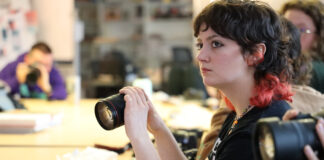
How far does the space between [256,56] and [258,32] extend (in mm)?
68

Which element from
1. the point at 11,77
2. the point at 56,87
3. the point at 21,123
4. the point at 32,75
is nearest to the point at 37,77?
the point at 32,75

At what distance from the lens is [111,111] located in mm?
1120

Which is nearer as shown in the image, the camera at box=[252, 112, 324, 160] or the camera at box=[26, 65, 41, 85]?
the camera at box=[252, 112, 324, 160]

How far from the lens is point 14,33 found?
13.9 feet

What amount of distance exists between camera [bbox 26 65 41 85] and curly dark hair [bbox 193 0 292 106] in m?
2.27

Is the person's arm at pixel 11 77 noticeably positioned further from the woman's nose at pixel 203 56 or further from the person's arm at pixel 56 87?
the woman's nose at pixel 203 56

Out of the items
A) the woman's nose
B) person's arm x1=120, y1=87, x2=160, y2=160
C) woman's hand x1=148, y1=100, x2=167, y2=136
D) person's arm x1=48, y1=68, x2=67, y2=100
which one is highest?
the woman's nose

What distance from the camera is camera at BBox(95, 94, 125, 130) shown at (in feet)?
3.69

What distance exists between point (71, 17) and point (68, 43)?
1.08ft

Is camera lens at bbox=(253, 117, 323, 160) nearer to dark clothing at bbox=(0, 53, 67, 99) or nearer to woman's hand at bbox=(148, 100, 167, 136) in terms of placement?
woman's hand at bbox=(148, 100, 167, 136)

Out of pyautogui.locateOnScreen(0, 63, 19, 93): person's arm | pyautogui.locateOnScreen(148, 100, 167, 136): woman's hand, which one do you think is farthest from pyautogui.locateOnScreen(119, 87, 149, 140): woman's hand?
pyautogui.locateOnScreen(0, 63, 19, 93): person's arm

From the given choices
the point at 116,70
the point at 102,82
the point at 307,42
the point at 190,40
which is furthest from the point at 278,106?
the point at 190,40

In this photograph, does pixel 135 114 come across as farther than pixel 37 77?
No

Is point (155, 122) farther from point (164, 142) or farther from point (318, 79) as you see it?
point (318, 79)
